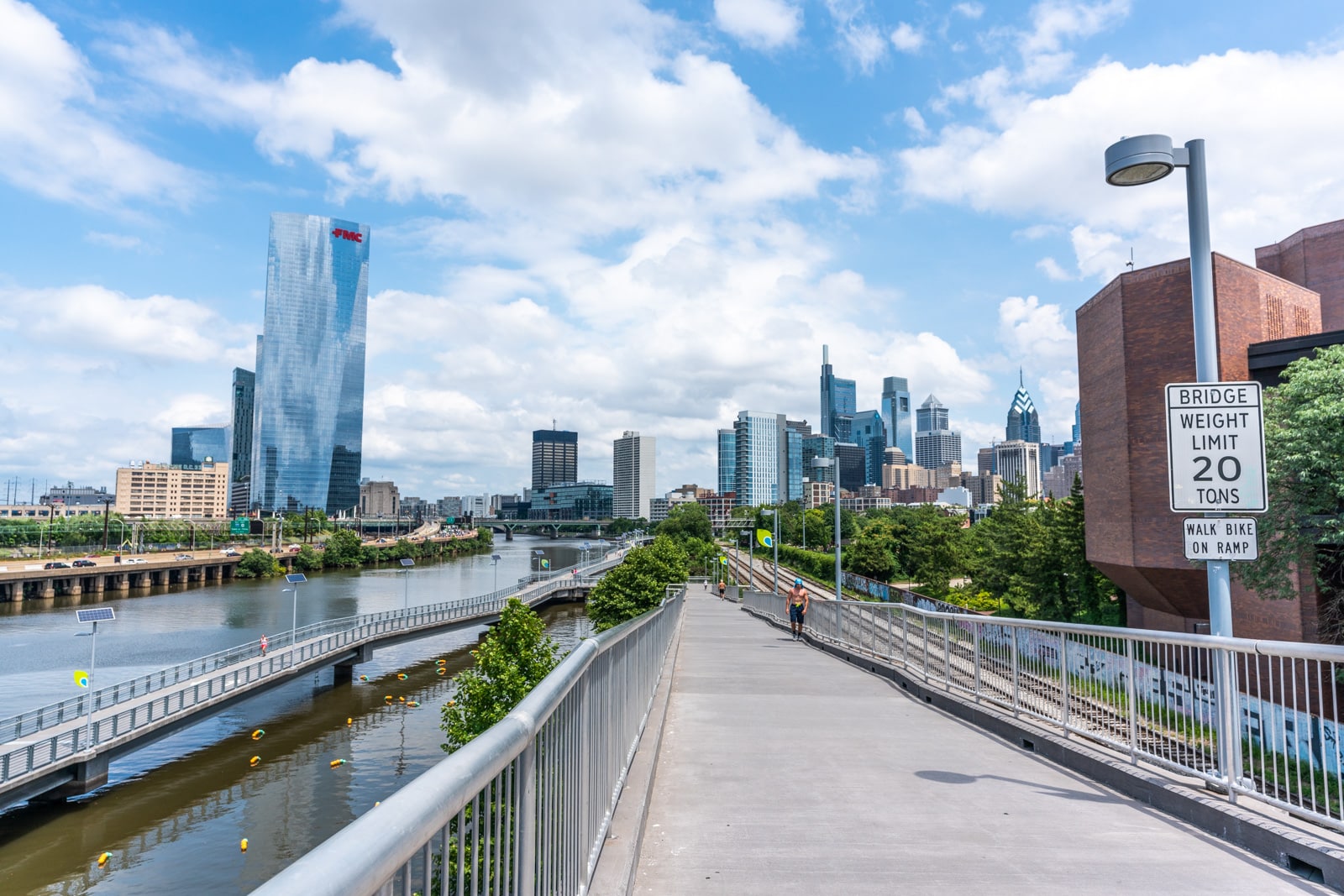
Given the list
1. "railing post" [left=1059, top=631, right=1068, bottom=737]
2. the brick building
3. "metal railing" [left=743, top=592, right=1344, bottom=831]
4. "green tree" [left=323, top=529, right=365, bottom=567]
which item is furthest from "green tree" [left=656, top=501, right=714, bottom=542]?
"railing post" [left=1059, top=631, right=1068, bottom=737]

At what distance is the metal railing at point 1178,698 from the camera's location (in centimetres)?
553

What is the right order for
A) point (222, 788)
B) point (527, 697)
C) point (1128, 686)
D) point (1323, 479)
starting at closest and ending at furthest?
point (527, 697) < point (1128, 686) < point (1323, 479) < point (222, 788)

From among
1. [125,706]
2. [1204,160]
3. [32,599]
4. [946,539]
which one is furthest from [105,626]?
[1204,160]

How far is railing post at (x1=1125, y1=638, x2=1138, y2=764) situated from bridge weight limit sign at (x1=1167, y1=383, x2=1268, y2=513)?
137 centimetres

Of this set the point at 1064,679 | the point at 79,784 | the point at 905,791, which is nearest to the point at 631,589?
the point at 79,784

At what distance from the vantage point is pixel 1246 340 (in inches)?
1033

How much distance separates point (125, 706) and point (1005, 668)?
31.8 metres

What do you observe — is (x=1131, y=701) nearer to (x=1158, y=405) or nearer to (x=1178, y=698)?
(x=1178, y=698)

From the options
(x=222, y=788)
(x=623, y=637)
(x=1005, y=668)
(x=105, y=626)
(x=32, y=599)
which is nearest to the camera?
(x=623, y=637)

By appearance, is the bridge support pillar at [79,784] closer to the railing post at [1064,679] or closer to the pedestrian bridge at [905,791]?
the pedestrian bridge at [905,791]

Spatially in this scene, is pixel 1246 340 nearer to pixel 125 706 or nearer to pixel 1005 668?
pixel 1005 668

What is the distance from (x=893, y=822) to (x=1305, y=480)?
1846 cm

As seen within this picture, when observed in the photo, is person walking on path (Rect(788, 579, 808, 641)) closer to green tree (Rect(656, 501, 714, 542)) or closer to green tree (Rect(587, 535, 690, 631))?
green tree (Rect(587, 535, 690, 631))

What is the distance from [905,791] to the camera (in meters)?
6.85
